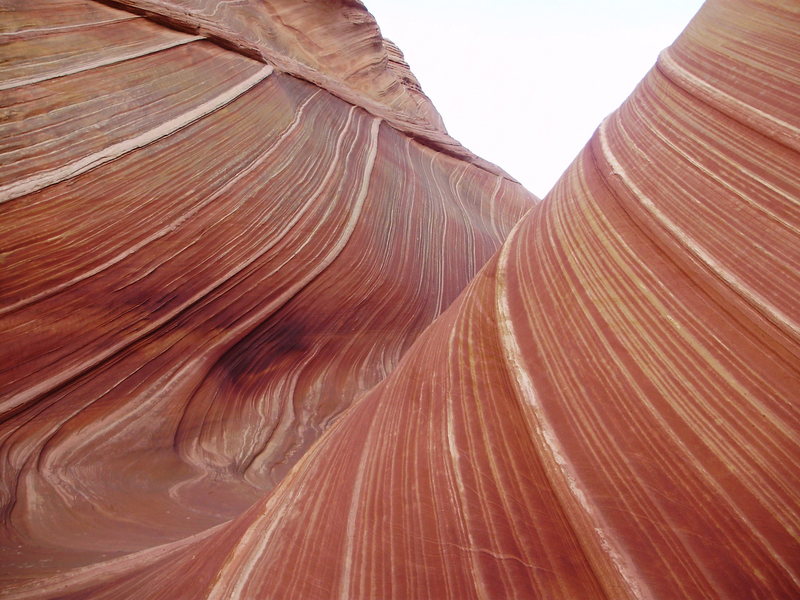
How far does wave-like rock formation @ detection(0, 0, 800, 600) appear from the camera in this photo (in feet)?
3.73

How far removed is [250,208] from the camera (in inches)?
111

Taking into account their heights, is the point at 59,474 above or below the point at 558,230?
below

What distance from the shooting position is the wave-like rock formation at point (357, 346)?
114 centimetres

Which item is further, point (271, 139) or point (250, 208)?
point (271, 139)

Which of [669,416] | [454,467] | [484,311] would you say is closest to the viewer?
[669,416]

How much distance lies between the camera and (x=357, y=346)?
132 inches

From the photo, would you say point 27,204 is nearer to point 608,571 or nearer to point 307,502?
point 307,502

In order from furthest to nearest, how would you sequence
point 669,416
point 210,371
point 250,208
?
point 250,208 < point 210,371 < point 669,416

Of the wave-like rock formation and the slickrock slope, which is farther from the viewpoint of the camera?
the slickrock slope

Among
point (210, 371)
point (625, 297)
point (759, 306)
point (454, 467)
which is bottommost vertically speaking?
point (210, 371)

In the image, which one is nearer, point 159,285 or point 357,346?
point 159,285

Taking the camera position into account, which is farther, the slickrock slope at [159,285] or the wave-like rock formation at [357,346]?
the slickrock slope at [159,285]

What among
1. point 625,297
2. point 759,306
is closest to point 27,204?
point 625,297

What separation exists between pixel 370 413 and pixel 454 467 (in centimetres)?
46
